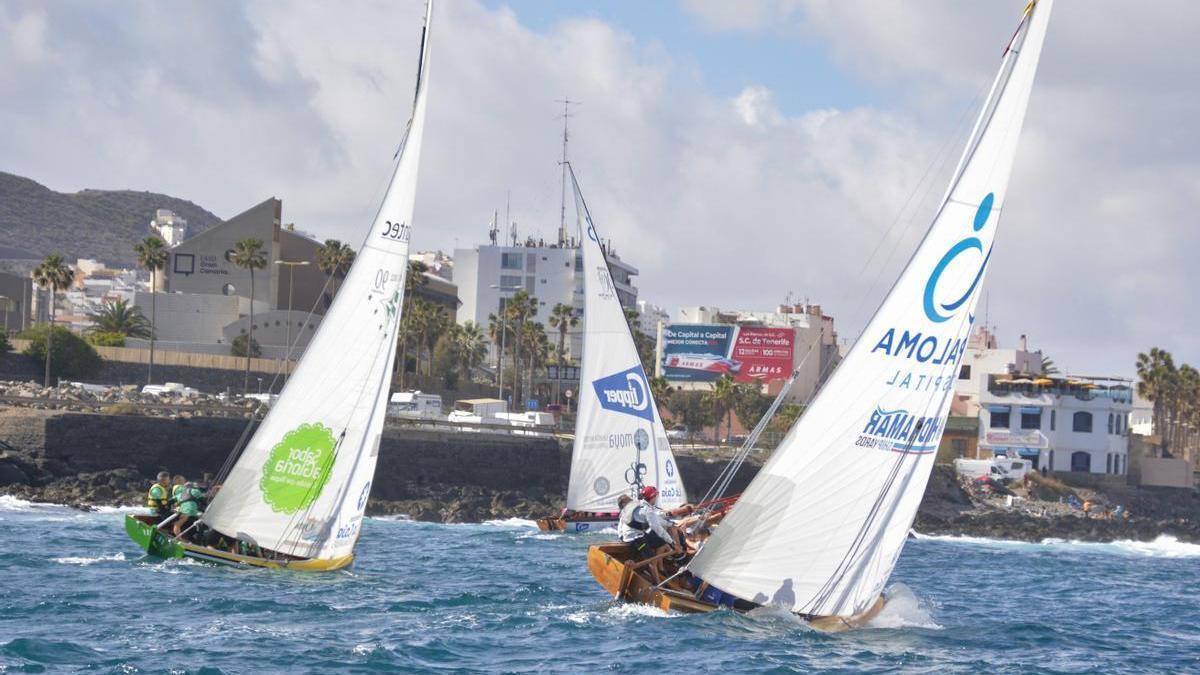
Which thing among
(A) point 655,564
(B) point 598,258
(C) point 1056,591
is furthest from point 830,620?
(B) point 598,258

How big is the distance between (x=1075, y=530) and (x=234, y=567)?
43584 millimetres

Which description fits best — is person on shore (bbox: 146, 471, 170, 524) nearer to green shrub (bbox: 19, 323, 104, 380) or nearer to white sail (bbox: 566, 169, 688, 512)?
white sail (bbox: 566, 169, 688, 512)

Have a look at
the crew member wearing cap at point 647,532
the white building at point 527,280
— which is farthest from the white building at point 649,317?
the crew member wearing cap at point 647,532

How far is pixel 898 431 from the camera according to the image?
62.2 feet

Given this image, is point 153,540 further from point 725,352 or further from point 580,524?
point 725,352

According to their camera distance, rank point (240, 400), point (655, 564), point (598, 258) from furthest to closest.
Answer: point (240, 400)
point (598, 258)
point (655, 564)

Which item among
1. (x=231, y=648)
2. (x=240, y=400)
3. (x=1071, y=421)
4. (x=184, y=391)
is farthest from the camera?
(x=1071, y=421)

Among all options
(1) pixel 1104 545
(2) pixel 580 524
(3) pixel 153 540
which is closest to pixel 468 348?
(1) pixel 1104 545

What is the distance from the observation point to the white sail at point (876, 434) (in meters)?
18.5

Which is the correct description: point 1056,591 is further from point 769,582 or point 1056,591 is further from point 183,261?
point 183,261

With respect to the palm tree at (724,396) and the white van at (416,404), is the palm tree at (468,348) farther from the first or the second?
the white van at (416,404)

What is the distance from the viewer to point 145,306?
306 ft

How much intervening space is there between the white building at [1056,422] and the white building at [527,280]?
40289 mm

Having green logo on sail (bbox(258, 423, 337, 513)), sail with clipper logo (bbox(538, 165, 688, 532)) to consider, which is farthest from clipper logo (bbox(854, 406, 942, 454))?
sail with clipper logo (bbox(538, 165, 688, 532))
